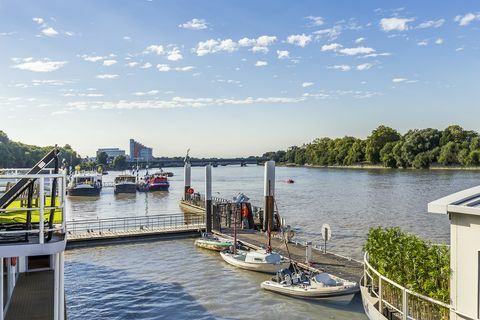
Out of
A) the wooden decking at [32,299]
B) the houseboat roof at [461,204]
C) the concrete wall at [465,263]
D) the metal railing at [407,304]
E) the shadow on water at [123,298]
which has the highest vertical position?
the houseboat roof at [461,204]

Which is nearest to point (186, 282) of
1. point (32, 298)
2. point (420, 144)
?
point (32, 298)

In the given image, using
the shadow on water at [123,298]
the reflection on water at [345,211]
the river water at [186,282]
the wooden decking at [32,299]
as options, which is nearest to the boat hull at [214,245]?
the river water at [186,282]

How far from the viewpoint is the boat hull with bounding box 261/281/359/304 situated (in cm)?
2086

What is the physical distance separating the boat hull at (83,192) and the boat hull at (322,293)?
72785mm

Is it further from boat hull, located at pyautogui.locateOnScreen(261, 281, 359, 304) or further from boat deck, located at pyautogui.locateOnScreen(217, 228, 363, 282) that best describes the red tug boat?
boat hull, located at pyautogui.locateOnScreen(261, 281, 359, 304)

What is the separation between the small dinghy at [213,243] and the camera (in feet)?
105

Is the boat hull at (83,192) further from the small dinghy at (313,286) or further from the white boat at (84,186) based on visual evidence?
the small dinghy at (313,286)

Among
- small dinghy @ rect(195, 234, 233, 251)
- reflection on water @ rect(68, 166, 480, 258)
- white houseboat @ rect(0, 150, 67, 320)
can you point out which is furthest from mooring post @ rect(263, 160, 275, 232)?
white houseboat @ rect(0, 150, 67, 320)

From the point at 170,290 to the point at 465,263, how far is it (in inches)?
708

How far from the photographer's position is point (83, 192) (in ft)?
290

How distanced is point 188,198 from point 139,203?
17.6m

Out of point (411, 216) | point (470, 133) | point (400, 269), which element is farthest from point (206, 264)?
point (470, 133)

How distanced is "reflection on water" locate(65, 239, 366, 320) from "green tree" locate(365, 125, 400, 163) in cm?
16494

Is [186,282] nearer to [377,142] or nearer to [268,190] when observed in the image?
[268,190]
